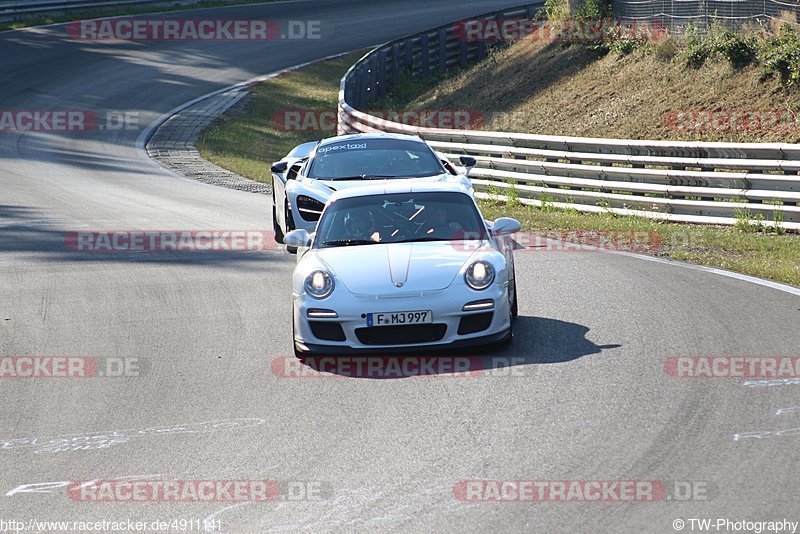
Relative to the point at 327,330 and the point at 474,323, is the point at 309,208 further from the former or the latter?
the point at 474,323

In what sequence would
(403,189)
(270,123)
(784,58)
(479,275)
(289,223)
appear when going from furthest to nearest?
(270,123), (784,58), (289,223), (403,189), (479,275)

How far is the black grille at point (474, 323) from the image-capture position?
8.92 metres

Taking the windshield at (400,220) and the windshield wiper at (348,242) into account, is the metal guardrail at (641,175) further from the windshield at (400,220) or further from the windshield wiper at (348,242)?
the windshield wiper at (348,242)

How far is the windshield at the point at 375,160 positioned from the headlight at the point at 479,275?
444cm

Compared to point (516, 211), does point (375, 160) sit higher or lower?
higher

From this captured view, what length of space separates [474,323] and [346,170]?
543 centimetres

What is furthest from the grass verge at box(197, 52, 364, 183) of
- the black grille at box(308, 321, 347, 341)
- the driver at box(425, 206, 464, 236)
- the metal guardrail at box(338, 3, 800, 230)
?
the black grille at box(308, 321, 347, 341)

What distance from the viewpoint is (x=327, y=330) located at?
9.01 meters

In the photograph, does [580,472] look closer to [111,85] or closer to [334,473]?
[334,473]

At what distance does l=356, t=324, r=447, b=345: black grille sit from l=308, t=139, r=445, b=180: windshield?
484cm

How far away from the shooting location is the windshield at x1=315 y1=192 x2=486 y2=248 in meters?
9.89

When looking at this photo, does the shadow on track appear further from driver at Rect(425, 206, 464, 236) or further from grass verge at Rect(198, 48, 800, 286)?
grass verge at Rect(198, 48, 800, 286)

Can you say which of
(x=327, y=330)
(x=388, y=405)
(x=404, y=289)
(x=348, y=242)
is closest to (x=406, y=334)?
(x=404, y=289)

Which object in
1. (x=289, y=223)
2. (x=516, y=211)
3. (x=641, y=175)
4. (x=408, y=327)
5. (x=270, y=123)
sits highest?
(x=408, y=327)
